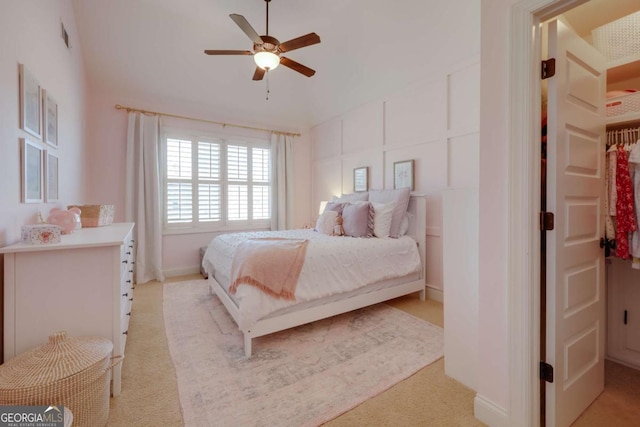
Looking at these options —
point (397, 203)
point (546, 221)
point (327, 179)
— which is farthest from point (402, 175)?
point (546, 221)

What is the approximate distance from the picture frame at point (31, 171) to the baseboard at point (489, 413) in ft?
9.78

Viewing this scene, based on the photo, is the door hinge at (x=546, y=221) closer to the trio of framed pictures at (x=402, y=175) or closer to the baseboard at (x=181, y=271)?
the trio of framed pictures at (x=402, y=175)

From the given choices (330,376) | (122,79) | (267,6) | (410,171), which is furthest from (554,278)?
(122,79)

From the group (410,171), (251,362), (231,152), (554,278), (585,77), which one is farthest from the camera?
(231,152)

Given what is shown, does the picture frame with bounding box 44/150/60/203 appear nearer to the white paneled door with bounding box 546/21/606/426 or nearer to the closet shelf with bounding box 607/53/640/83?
the white paneled door with bounding box 546/21/606/426

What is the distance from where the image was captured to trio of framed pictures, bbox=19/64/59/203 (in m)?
1.70

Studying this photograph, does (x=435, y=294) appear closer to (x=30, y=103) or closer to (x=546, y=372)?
(x=546, y=372)

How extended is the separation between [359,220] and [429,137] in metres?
1.39

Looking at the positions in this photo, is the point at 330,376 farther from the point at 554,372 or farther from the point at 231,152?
the point at 231,152

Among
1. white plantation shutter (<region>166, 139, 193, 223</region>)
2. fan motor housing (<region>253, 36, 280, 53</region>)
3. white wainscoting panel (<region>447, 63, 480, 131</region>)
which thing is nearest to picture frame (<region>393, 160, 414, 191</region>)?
white wainscoting panel (<region>447, 63, 480, 131</region>)

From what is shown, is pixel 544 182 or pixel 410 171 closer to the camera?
pixel 544 182

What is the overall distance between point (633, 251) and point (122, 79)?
5.71m

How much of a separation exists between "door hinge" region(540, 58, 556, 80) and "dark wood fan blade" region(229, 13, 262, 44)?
2091 millimetres

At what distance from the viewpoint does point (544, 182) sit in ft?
4.53
